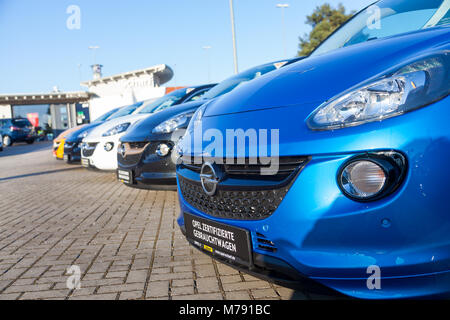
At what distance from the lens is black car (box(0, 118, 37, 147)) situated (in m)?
25.5

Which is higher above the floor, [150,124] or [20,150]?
[150,124]

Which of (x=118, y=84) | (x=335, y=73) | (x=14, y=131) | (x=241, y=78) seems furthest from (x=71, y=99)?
(x=335, y=73)

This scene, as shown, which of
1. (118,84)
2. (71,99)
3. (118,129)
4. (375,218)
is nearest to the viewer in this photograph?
(375,218)

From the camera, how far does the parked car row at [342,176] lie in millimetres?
1425

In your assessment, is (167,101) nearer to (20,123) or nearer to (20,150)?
(20,150)

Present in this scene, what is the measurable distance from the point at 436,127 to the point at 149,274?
1.93 meters

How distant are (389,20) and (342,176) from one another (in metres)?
2.06

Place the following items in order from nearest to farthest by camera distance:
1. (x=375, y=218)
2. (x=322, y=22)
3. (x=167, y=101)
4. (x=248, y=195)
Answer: (x=375, y=218)
(x=248, y=195)
(x=167, y=101)
(x=322, y=22)

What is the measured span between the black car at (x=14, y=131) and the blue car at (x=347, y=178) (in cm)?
2738

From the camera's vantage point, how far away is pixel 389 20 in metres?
3.00

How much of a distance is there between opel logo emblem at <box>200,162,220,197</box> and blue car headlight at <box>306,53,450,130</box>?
1.78ft

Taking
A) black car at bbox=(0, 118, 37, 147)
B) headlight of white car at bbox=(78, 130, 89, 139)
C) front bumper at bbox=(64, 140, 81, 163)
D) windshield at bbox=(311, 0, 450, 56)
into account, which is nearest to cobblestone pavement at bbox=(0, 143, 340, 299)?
windshield at bbox=(311, 0, 450, 56)

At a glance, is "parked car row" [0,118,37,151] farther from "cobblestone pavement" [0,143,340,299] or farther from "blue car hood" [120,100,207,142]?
"blue car hood" [120,100,207,142]


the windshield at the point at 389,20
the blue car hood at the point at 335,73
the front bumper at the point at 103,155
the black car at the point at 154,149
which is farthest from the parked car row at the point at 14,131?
the blue car hood at the point at 335,73
